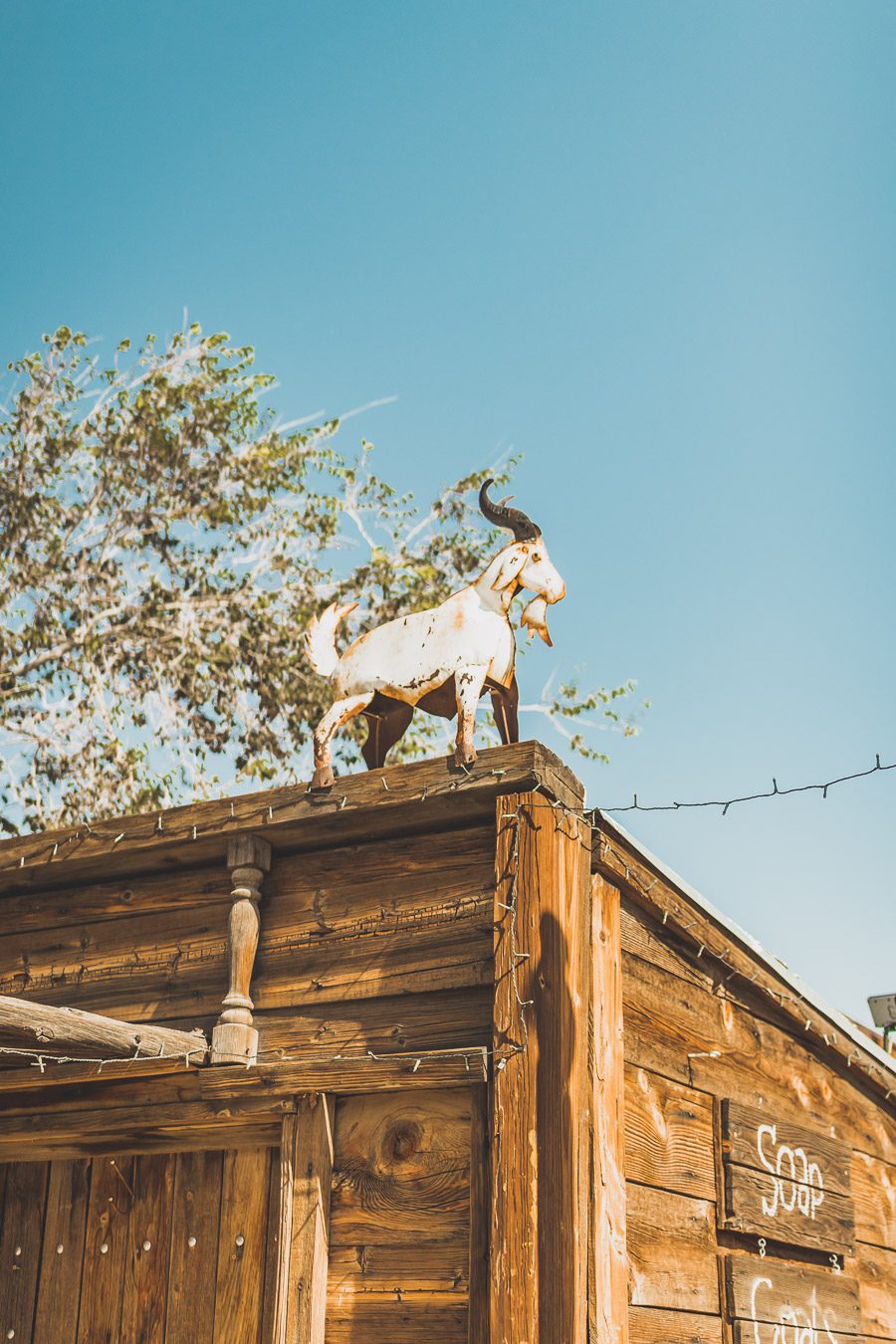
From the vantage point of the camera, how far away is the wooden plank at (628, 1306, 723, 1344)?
367 cm

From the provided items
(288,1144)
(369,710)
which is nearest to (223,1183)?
(288,1144)

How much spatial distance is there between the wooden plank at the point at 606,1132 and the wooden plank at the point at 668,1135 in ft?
0.26

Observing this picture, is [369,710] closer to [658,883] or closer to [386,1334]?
[658,883]

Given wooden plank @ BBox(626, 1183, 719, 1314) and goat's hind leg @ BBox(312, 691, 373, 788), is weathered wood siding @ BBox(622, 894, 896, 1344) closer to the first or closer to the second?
wooden plank @ BBox(626, 1183, 719, 1314)

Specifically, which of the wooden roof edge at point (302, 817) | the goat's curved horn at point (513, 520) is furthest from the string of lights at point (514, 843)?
the goat's curved horn at point (513, 520)

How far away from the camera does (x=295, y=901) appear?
423 cm

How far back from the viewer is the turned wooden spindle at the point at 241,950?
4.07m

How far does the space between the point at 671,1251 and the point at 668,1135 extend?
32 centimetres

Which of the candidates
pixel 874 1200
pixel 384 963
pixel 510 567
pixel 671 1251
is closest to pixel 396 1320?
pixel 671 1251

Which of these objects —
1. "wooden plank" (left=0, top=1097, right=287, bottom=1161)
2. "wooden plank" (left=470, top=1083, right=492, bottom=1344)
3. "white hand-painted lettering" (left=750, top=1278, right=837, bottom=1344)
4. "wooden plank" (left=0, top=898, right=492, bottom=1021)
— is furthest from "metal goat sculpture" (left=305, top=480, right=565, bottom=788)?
"white hand-painted lettering" (left=750, top=1278, right=837, bottom=1344)

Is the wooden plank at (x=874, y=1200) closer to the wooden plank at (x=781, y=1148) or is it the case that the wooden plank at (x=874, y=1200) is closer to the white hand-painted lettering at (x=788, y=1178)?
the wooden plank at (x=781, y=1148)

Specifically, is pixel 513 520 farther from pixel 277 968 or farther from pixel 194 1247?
pixel 194 1247

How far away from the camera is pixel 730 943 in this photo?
4.62 m

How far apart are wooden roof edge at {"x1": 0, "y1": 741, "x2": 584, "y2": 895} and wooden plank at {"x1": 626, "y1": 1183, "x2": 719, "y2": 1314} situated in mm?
1168
